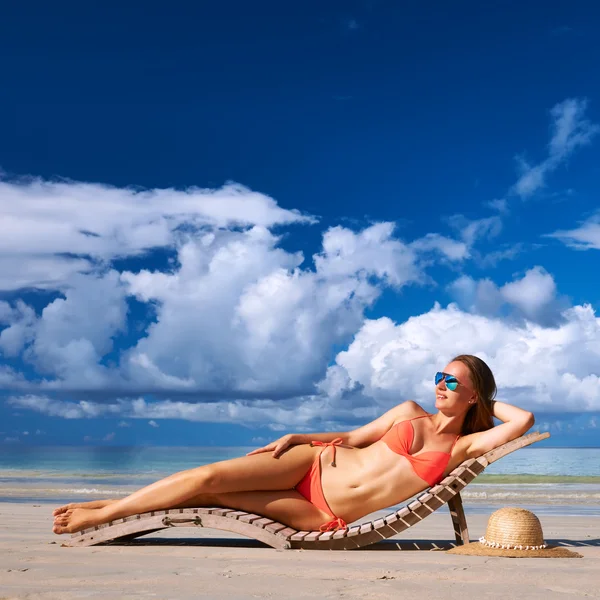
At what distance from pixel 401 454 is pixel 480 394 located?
30.3 inches

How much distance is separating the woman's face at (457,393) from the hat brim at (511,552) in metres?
0.99

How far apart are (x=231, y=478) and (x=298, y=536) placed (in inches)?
25.5

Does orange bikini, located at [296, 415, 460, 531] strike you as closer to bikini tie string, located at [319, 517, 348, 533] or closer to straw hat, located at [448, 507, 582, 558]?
bikini tie string, located at [319, 517, 348, 533]

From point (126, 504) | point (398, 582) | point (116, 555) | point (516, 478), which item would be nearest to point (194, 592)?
point (398, 582)

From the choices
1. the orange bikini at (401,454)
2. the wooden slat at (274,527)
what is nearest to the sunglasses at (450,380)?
the orange bikini at (401,454)

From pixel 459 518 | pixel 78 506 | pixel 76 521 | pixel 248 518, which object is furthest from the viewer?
pixel 459 518

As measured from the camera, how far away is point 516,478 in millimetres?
23547

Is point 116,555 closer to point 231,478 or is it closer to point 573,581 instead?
point 231,478

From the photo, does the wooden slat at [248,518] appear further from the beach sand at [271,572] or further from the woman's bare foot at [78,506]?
the woman's bare foot at [78,506]

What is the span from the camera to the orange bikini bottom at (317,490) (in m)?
5.80

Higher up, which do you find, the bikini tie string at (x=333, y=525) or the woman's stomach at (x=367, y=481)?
the woman's stomach at (x=367, y=481)

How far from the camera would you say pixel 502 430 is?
561cm

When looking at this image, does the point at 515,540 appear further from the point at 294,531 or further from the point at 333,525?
the point at 294,531

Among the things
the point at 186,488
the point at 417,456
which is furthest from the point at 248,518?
the point at 417,456
